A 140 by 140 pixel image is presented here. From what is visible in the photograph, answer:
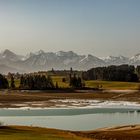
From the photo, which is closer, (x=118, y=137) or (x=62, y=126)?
(x=118, y=137)

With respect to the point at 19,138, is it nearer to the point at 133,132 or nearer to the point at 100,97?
the point at 133,132

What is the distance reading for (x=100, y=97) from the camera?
18025 centimetres

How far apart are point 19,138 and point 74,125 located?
3957cm

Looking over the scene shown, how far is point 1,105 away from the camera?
138 m

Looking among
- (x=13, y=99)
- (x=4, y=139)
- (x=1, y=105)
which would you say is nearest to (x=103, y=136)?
(x=4, y=139)

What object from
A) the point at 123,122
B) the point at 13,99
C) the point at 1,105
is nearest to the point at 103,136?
the point at 123,122

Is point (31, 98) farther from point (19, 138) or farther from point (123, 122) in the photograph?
point (19, 138)

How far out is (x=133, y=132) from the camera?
56.8 meters

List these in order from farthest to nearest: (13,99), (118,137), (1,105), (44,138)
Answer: (13,99), (1,105), (118,137), (44,138)

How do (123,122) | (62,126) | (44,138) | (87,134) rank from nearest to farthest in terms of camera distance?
(44,138) → (87,134) → (62,126) → (123,122)

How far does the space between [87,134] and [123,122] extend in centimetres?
3536

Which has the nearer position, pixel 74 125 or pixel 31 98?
pixel 74 125

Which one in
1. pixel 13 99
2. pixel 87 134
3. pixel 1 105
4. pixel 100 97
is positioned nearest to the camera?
pixel 87 134

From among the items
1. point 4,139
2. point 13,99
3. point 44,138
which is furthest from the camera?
point 13,99
